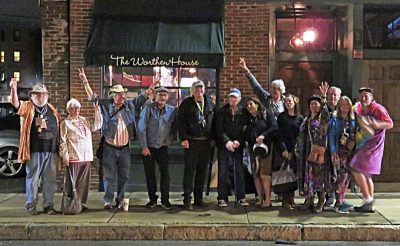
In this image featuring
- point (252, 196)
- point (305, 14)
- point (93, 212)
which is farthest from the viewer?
point (305, 14)

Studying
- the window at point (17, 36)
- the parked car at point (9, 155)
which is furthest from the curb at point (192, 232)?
the window at point (17, 36)

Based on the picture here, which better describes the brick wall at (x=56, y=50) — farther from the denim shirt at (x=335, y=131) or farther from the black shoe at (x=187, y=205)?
the denim shirt at (x=335, y=131)

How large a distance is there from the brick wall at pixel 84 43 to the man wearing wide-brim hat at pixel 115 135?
1738 millimetres

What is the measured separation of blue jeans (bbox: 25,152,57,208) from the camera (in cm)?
831

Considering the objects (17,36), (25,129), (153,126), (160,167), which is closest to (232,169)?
(160,167)

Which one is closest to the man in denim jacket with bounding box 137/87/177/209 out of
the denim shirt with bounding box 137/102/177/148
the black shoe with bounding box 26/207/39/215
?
the denim shirt with bounding box 137/102/177/148

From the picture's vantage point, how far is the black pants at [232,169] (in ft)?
28.6

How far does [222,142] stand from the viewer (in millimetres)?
8570

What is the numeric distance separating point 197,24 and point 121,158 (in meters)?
2.99

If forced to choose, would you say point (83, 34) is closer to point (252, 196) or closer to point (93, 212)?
point (93, 212)

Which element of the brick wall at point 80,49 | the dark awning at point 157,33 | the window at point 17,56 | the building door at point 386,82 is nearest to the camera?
the dark awning at point 157,33

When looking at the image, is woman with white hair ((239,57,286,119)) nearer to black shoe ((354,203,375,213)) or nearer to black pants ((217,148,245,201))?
black pants ((217,148,245,201))

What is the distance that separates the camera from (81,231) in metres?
→ 7.58

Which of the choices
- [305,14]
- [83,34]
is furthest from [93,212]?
[305,14]
